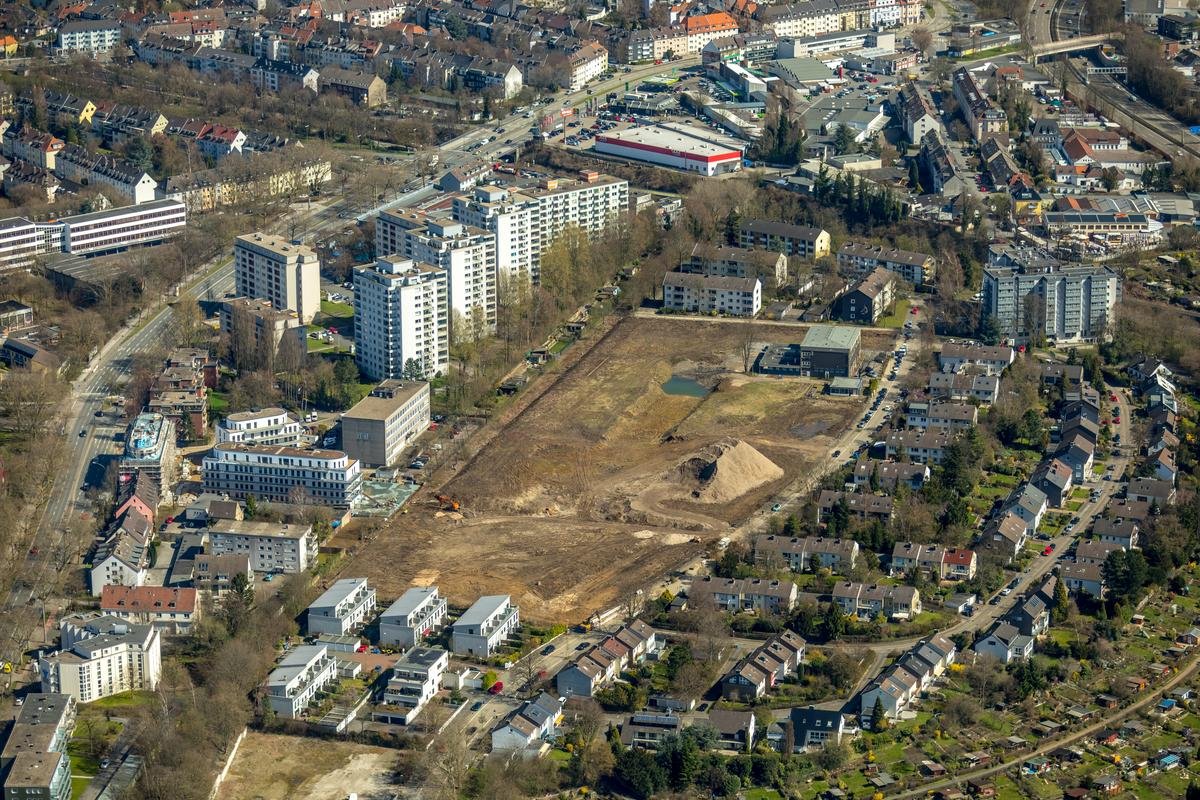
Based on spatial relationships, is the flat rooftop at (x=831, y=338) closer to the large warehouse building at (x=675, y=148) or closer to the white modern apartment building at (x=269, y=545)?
the large warehouse building at (x=675, y=148)

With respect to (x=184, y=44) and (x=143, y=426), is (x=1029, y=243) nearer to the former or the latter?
(x=143, y=426)

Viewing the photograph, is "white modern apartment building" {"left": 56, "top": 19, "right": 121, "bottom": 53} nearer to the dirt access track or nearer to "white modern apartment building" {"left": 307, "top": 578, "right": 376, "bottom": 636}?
the dirt access track

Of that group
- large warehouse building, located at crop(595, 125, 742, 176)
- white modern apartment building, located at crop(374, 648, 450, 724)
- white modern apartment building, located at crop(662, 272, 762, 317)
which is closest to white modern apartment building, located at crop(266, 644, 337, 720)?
white modern apartment building, located at crop(374, 648, 450, 724)

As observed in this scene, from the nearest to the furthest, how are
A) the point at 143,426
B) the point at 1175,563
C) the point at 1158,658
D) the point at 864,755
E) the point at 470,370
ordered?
the point at 864,755
the point at 1158,658
the point at 1175,563
the point at 143,426
the point at 470,370

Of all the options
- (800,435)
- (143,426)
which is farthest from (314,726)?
(800,435)

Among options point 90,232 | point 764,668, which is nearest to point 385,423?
point 764,668

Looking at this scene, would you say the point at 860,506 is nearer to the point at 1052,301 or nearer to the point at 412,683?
the point at 412,683
